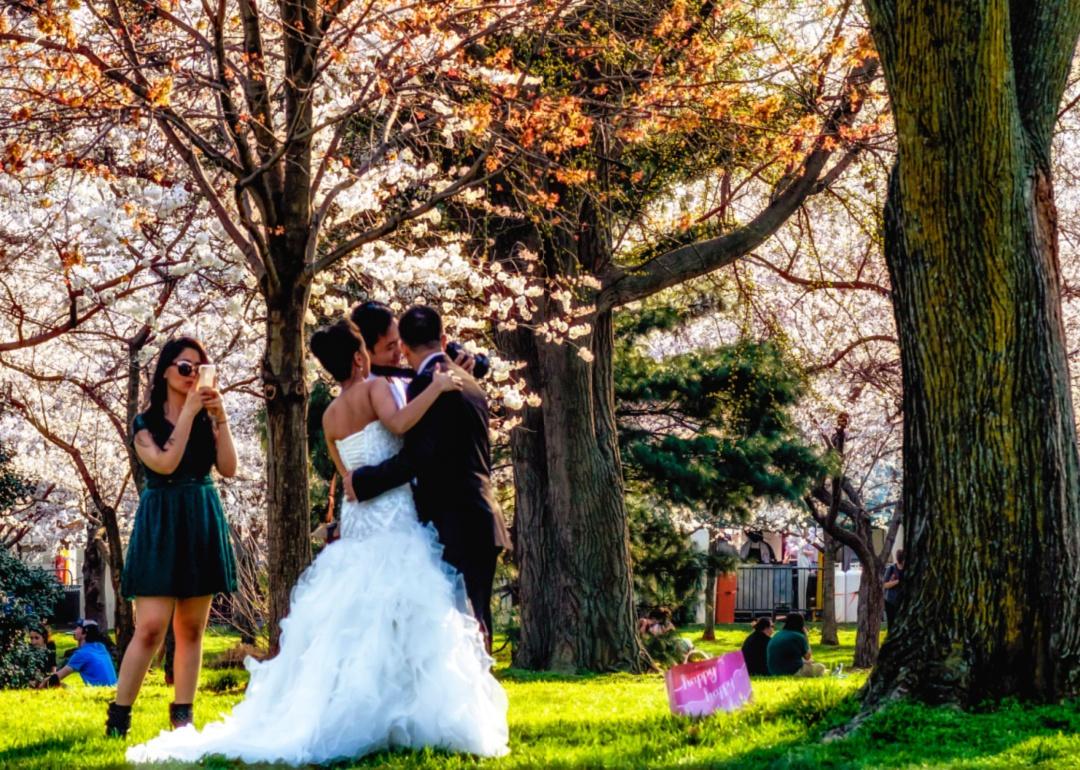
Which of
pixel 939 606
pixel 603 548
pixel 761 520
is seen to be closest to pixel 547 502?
pixel 603 548

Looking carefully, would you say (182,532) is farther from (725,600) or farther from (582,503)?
(725,600)

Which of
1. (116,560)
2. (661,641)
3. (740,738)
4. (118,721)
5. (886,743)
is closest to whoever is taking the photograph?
(886,743)

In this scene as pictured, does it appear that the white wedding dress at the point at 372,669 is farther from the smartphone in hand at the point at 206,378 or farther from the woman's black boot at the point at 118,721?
the smartphone in hand at the point at 206,378

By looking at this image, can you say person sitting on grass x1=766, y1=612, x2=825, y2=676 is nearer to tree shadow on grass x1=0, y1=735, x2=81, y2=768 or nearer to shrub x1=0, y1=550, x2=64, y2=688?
shrub x1=0, y1=550, x2=64, y2=688

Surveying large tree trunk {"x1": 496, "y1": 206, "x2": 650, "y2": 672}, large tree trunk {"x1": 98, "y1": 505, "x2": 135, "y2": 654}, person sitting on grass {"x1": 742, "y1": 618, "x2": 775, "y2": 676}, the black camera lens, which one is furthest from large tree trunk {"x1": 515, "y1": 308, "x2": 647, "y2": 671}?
the black camera lens

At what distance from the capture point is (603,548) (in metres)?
14.4

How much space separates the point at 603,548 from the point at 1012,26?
835cm

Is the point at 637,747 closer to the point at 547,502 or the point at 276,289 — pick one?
the point at 276,289

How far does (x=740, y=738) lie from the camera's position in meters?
6.35

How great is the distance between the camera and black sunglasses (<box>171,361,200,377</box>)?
6797mm

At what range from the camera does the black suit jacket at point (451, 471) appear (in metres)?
6.20

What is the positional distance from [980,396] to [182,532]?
3739 mm

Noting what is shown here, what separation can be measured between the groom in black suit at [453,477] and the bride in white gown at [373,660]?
74 millimetres

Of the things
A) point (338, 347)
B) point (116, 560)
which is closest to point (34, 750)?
point (338, 347)
